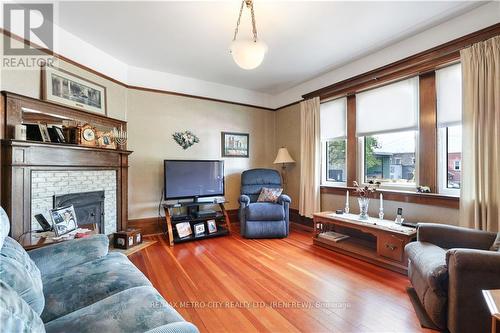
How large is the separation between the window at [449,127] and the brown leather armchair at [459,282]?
891 millimetres

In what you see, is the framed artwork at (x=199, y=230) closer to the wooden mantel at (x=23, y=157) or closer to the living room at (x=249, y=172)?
the living room at (x=249, y=172)

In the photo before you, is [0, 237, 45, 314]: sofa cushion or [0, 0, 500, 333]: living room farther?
[0, 0, 500, 333]: living room

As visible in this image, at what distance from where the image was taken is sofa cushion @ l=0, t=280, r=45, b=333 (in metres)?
0.63

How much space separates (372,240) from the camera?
3.12 meters

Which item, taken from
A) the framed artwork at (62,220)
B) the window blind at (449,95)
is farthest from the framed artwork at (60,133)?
the window blind at (449,95)

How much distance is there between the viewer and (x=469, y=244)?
1831mm

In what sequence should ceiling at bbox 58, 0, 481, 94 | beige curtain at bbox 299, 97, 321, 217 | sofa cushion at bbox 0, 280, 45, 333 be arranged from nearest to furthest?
1. sofa cushion at bbox 0, 280, 45, 333
2. ceiling at bbox 58, 0, 481, 94
3. beige curtain at bbox 299, 97, 321, 217

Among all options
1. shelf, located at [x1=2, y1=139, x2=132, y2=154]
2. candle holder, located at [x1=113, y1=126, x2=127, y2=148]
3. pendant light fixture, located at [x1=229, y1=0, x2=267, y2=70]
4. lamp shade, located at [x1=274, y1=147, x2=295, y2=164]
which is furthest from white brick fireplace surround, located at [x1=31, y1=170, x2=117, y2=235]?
lamp shade, located at [x1=274, y1=147, x2=295, y2=164]

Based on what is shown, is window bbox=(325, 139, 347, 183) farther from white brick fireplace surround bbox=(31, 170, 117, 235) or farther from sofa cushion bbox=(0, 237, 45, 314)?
sofa cushion bbox=(0, 237, 45, 314)

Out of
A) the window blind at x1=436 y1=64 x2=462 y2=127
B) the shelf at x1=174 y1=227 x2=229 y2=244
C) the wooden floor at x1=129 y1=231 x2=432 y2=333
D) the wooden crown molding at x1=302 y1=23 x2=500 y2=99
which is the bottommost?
the wooden floor at x1=129 y1=231 x2=432 y2=333

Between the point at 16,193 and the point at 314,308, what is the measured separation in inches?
115

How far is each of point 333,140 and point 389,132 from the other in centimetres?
93

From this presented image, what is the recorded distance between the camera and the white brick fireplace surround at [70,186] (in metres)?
2.38

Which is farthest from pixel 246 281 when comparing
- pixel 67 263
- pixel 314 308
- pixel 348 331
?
pixel 67 263
